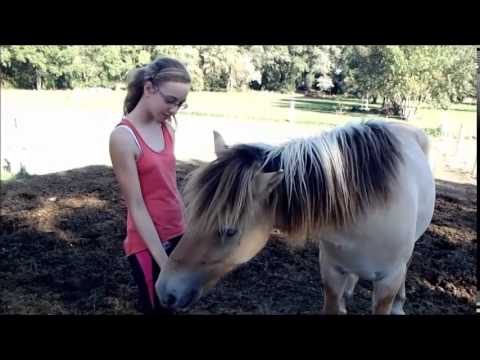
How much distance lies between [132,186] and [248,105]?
7815mm

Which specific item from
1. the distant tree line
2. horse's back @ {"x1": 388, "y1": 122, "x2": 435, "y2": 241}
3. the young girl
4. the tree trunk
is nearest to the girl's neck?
the young girl

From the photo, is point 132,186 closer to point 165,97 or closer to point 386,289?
point 165,97

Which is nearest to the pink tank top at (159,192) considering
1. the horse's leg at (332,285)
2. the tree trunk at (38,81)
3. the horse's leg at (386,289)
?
the horse's leg at (332,285)

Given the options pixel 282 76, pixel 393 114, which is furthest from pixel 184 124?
pixel 393 114

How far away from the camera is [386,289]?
5.14 feet

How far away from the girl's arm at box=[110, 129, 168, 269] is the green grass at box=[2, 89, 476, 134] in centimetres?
545

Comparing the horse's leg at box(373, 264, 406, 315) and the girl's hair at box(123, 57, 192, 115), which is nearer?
the girl's hair at box(123, 57, 192, 115)

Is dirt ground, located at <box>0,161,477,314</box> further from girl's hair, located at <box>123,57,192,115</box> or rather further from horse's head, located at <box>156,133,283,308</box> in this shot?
girl's hair, located at <box>123,57,192,115</box>

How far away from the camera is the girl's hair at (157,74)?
3.90 feet

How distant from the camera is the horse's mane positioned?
114 cm

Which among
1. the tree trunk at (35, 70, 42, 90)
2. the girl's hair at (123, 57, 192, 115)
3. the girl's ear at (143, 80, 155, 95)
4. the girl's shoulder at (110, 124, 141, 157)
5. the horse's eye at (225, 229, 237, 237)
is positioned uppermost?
the girl's hair at (123, 57, 192, 115)

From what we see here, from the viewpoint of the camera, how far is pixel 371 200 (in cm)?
132

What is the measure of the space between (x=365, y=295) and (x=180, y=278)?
5.39 ft

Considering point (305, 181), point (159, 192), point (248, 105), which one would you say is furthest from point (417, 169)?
point (248, 105)
